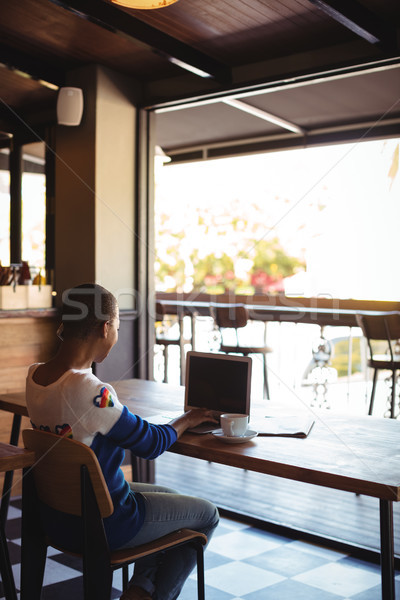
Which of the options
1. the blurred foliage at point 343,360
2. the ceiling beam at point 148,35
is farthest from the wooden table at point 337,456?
the blurred foliage at point 343,360

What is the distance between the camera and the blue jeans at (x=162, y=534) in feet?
5.88

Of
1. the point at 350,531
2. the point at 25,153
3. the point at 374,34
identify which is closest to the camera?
the point at 374,34

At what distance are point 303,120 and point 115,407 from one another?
4868 millimetres

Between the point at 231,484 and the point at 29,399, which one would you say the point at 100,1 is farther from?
the point at 231,484

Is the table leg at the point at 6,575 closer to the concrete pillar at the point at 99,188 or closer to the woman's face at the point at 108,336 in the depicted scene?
the woman's face at the point at 108,336

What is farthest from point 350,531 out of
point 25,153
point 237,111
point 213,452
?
point 237,111

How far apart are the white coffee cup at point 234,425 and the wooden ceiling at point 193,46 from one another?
5.52ft

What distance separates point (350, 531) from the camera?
9.79ft

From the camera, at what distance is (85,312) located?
1.76 m

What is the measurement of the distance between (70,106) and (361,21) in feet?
5.48

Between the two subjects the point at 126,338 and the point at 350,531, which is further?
the point at 126,338

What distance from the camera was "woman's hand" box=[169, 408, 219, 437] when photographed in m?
1.95

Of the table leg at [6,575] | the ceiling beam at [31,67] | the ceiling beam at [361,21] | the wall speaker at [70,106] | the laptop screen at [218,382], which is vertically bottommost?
the table leg at [6,575]

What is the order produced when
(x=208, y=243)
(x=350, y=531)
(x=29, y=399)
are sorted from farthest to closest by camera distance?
(x=208, y=243) < (x=350, y=531) < (x=29, y=399)
